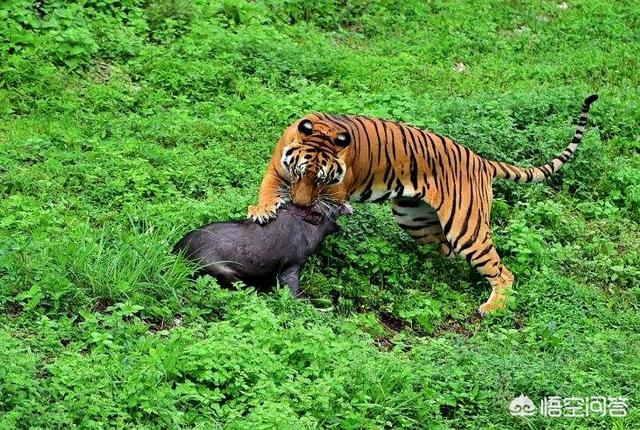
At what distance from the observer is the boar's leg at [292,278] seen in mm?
7750

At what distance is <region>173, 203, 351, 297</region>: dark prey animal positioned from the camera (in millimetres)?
7492

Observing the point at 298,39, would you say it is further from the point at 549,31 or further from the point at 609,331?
the point at 609,331

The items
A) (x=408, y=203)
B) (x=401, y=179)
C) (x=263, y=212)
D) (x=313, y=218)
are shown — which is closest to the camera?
(x=263, y=212)

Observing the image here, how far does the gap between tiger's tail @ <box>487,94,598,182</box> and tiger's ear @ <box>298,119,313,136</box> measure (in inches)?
71.1

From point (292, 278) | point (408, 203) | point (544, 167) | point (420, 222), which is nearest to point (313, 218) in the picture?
point (292, 278)

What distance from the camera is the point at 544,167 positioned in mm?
9664

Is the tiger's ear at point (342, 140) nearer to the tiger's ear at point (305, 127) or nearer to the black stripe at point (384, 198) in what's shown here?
the tiger's ear at point (305, 127)

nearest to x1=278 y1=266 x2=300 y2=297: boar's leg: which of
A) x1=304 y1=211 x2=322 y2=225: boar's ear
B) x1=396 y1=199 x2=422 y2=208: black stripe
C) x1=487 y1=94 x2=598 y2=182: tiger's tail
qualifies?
x1=304 y1=211 x2=322 y2=225: boar's ear

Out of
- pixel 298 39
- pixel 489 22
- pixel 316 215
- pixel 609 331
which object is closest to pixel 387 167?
pixel 316 215

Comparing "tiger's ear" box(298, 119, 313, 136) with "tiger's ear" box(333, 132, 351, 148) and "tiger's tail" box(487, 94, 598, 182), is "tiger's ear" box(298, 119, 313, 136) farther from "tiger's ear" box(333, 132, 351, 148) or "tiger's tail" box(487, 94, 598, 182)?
"tiger's tail" box(487, 94, 598, 182)

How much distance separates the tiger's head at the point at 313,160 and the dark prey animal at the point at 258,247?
0.15m

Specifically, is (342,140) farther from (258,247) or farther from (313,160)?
(258,247)

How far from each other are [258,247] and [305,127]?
113 cm

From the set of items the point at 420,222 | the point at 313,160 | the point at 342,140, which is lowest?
the point at 420,222
